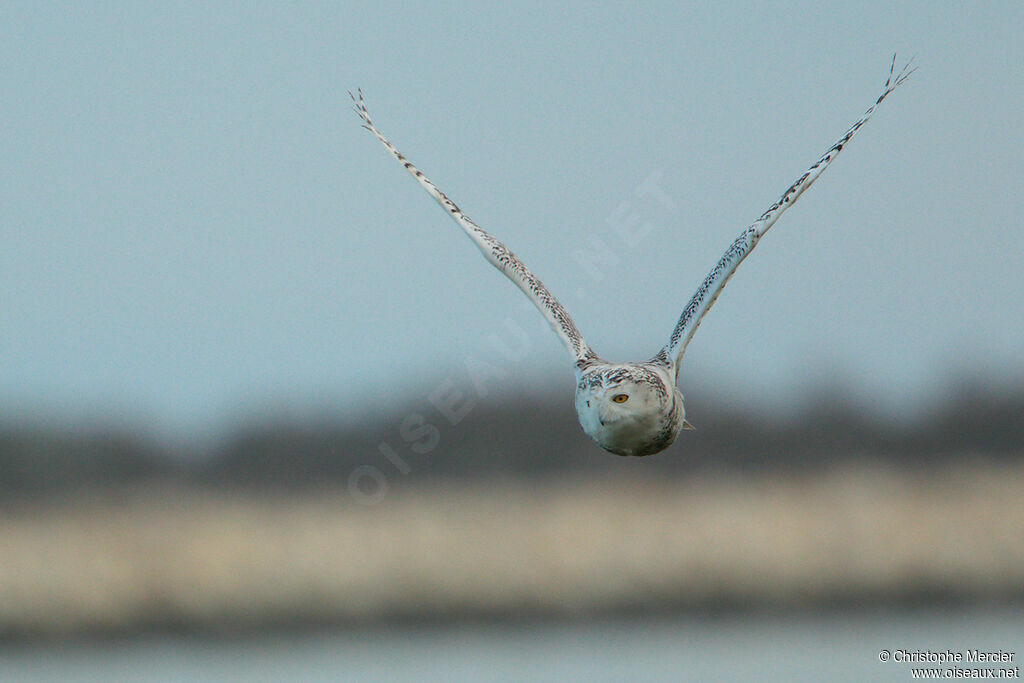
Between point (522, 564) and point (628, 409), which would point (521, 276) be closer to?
point (628, 409)

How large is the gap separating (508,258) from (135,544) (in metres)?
12.8

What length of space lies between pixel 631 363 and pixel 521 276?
178 cm

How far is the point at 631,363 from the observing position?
492 inches

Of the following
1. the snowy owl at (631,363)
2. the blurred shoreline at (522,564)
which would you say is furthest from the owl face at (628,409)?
the blurred shoreline at (522,564)

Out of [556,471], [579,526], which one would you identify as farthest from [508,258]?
[556,471]

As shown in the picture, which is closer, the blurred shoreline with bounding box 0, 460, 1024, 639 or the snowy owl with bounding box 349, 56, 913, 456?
the snowy owl with bounding box 349, 56, 913, 456

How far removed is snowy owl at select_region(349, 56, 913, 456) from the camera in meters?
11.6

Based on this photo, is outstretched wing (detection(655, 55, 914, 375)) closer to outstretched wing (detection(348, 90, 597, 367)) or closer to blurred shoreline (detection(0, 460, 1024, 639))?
outstretched wing (detection(348, 90, 597, 367))

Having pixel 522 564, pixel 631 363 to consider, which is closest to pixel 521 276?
pixel 631 363

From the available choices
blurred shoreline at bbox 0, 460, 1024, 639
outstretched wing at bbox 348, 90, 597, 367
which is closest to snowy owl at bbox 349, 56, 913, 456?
outstretched wing at bbox 348, 90, 597, 367

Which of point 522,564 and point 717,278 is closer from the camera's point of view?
point 717,278

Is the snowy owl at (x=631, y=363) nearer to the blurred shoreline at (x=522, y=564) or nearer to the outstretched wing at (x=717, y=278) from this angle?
the outstretched wing at (x=717, y=278)

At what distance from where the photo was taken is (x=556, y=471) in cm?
2811

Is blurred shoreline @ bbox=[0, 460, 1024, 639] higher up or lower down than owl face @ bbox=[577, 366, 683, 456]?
higher up
